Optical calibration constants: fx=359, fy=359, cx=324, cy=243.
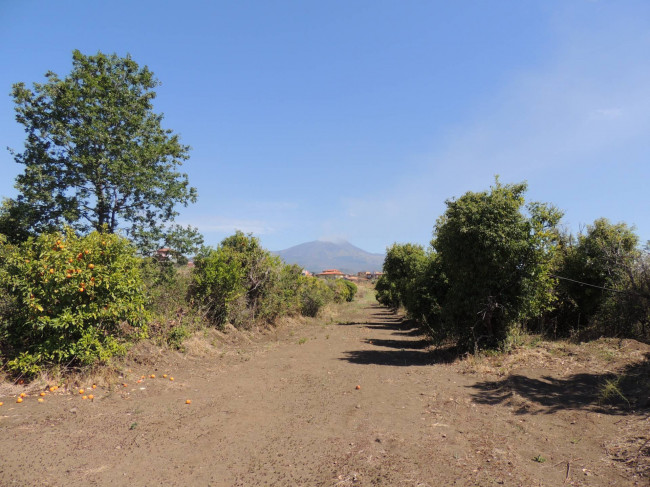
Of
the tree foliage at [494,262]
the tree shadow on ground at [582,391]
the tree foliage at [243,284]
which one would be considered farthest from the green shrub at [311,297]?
the tree shadow on ground at [582,391]

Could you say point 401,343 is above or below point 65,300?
below

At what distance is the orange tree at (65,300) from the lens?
636 cm

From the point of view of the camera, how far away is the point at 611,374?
7.19m

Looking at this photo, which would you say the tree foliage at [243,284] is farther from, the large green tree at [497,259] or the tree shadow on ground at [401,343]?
the large green tree at [497,259]

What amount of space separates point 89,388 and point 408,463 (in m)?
5.93

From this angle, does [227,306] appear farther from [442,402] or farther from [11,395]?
[442,402]

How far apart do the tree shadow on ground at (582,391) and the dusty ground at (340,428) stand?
0.04 metres

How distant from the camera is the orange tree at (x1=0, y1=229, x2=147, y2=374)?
6355 millimetres

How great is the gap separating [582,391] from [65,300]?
9.60m

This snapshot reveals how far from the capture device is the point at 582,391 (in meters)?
6.62

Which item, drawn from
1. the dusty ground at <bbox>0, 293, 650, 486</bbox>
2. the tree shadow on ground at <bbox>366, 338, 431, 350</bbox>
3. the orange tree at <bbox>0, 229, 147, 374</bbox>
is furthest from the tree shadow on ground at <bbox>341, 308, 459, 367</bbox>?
the orange tree at <bbox>0, 229, 147, 374</bbox>

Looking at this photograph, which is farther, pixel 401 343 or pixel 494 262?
pixel 401 343

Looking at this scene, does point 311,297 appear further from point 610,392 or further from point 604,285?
point 610,392

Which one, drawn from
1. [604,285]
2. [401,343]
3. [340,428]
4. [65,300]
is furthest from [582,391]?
[65,300]
